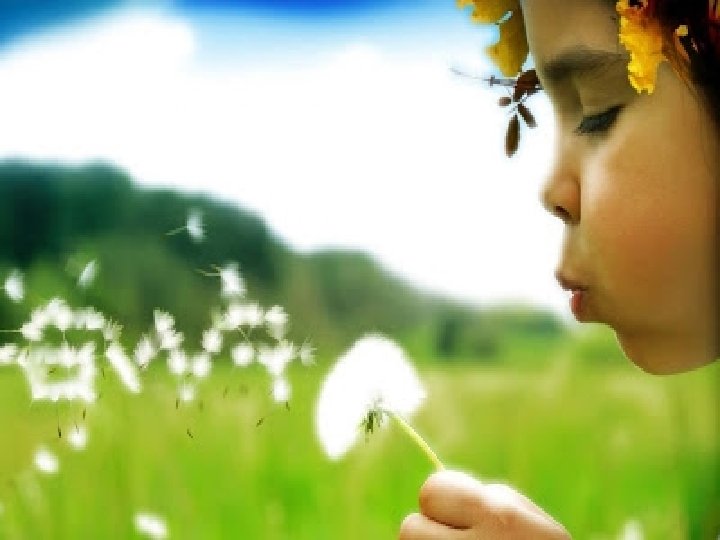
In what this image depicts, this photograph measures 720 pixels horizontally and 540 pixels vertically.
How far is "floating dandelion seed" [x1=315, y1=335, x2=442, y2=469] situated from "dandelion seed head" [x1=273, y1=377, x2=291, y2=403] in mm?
129

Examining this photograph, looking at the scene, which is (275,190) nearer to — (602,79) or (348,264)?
(348,264)

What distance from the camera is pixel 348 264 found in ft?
2.86

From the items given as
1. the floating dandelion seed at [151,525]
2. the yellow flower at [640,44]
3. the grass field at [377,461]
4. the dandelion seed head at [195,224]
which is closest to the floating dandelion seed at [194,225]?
the dandelion seed head at [195,224]

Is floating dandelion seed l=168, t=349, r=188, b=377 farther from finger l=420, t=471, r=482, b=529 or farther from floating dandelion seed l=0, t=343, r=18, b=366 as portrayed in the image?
finger l=420, t=471, r=482, b=529

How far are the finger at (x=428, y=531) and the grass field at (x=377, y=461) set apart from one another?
196 mm

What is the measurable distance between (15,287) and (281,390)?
211mm

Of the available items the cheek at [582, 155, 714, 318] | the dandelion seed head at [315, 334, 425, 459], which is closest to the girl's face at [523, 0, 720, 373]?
the cheek at [582, 155, 714, 318]

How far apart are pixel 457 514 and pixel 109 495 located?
34 cm

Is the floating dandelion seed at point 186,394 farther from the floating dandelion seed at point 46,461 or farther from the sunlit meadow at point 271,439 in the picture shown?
the floating dandelion seed at point 46,461

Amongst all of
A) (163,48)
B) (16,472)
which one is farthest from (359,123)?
(16,472)

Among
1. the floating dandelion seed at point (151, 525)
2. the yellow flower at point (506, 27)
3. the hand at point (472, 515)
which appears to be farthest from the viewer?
the floating dandelion seed at point (151, 525)

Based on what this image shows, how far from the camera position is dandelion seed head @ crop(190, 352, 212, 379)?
87 cm

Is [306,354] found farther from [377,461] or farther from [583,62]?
[583,62]

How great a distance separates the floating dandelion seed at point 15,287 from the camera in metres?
0.85
